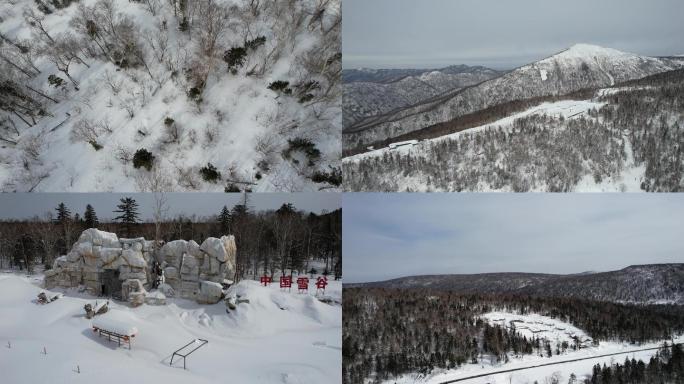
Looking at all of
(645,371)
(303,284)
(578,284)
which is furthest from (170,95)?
(645,371)

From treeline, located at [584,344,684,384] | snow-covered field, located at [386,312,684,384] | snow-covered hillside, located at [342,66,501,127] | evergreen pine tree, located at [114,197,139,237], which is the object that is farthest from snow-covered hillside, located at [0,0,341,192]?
treeline, located at [584,344,684,384]

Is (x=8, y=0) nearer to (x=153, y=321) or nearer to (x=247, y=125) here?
(x=247, y=125)

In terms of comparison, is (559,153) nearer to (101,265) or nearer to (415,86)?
(415,86)

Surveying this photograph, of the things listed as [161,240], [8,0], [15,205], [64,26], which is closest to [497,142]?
[161,240]

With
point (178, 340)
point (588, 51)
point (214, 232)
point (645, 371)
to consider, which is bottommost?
point (645, 371)

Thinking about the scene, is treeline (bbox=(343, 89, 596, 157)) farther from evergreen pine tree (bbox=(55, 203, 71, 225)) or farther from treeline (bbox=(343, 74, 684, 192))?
evergreen pine tree (bbox=(55, 203, 71, 225))

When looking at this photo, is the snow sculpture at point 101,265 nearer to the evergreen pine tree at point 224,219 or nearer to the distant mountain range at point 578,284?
the evergreen pine tree at point 224,219

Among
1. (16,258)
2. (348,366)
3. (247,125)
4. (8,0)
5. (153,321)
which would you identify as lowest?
(348,366)
